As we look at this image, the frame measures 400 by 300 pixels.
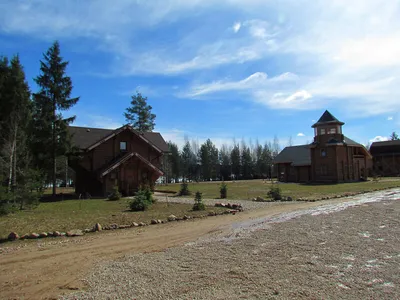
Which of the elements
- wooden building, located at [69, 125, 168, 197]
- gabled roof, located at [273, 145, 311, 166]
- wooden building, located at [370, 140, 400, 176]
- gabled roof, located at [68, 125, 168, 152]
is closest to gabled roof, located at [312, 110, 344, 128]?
gabled roof, located at [273, 145, 311, 166]

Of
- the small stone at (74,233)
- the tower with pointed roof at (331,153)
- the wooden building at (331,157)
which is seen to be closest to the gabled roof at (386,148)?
the wooden building at (331,157)

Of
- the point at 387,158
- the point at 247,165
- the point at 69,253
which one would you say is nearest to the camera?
the point at 69,253

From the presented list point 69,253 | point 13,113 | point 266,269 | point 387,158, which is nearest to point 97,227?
point 69,253

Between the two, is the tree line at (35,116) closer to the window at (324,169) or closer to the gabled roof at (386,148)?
the window at (324,169)

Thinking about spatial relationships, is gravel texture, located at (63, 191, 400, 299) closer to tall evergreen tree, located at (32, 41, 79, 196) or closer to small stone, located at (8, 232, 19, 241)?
small stone, located at (8, 232, 19, 241)

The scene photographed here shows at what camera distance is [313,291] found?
206 inches

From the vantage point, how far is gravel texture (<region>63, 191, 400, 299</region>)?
17.5 ft

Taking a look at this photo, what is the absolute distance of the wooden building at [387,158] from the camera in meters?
69.1

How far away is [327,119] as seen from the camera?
1861 inches

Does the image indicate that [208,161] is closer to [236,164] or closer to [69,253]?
[236,164]

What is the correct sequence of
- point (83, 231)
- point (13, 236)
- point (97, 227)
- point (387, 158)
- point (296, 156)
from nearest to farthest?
point (13, 236), point (83, 231), point (97, 227), point (296, 156), point (387, 158)

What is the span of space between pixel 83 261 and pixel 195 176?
8945 centimetres

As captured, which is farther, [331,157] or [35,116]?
[331,157]

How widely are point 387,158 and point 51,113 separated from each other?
6767 cm
